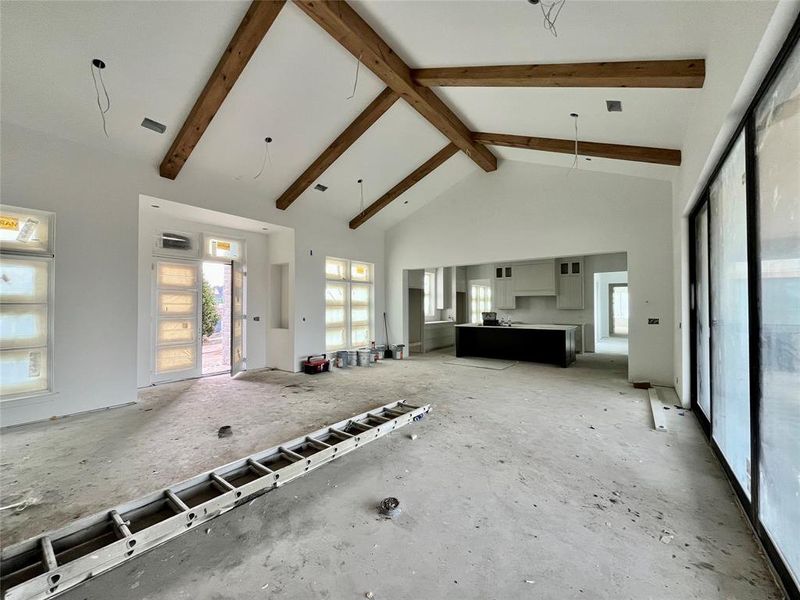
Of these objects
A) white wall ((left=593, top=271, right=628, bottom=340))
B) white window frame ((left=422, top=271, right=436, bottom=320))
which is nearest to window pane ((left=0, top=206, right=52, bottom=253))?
white window frame ((left=422, top=271, right=436, bottom=320))

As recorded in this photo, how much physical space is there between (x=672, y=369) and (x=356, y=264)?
22.0ft

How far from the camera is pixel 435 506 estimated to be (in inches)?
88.0

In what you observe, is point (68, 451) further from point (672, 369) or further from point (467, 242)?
point (672, 369)

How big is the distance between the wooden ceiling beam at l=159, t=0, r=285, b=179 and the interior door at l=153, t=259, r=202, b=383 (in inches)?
79.4

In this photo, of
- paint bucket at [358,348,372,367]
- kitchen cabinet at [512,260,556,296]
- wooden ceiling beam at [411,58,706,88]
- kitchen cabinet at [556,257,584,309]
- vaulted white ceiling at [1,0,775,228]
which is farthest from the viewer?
kitchen cabinet at [512,260,556,296]

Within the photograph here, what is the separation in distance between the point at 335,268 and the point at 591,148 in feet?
18.5

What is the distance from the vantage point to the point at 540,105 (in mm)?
4430

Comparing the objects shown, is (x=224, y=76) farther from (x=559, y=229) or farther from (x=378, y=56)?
(x=559, y=229)

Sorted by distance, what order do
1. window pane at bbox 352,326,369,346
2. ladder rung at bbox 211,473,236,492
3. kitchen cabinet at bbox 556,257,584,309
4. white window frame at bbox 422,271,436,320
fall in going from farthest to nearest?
white window frame at bbox 422,271,436,320 → kitchen cabinet at bbox 556,257,584,309 → window pane at bbox 352,326,369,346 → ladder rung at bbox 211,473,236,492

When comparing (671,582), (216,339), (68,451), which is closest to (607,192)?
(671,582)

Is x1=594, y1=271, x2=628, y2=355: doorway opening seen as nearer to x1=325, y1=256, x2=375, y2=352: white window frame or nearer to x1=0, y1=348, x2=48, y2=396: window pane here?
x1=325, y1=256, x2=375, y2=352: white window frame

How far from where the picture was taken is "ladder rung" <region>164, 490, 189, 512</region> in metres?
2.03

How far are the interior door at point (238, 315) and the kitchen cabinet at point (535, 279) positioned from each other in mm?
7625

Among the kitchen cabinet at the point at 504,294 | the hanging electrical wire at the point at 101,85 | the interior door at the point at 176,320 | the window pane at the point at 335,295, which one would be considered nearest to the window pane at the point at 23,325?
the interior door at the point at 176,320
